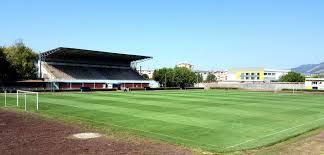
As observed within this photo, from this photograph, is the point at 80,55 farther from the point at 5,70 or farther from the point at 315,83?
the point at 315,83

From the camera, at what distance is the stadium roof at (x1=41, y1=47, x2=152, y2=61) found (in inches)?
3792

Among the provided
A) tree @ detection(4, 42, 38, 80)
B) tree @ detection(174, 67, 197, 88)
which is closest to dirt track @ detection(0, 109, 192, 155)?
tree @ detection(4, 42, 38, 80)

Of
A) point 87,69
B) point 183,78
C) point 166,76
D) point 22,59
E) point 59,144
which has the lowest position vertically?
point 59,144

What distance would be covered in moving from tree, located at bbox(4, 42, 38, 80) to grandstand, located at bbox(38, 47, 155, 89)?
310 cm

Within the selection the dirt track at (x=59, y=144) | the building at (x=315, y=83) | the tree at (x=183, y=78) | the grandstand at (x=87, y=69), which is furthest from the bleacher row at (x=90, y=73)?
the dirt track at (x=59, y=144)

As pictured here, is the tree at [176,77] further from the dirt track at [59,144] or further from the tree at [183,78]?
the dirt track at [59,144]

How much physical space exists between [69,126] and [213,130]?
806cm

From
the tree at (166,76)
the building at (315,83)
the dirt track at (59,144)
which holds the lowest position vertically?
the dirt track at (59,144)

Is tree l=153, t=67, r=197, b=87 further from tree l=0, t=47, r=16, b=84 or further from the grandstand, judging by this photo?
tree l=0, t=47, r=16, b=84

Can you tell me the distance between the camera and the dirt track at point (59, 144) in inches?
524

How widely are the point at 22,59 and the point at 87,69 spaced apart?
823 inches

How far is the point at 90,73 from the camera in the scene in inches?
4203

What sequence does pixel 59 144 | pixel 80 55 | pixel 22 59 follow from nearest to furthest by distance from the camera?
pixel 59 144
pixel 22 59
pixel 80 55

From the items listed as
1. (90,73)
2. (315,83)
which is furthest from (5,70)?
(315,83)
